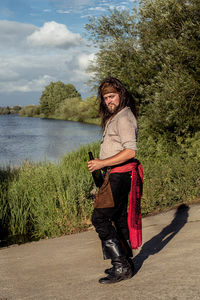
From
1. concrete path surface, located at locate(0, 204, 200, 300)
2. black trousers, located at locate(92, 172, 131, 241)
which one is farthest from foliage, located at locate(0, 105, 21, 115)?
black trousers, located at locate(92, 172, 131, 241)

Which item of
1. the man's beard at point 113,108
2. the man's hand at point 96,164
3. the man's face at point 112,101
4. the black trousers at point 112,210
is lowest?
the black trousers at point 112,210

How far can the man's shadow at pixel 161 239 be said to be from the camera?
377 cm

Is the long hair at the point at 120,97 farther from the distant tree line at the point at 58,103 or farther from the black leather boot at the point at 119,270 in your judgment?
the distant tree line at the point at 58,103

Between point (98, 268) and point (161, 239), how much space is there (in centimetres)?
114

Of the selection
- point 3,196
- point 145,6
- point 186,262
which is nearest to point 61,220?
point 3,196

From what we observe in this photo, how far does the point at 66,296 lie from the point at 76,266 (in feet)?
2.89

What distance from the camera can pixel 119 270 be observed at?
120 inches

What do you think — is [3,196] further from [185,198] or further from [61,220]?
[185,198]

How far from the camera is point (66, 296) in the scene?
298 cm

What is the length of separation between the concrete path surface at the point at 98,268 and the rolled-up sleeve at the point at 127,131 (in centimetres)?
117

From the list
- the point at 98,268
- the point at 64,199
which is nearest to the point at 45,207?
the point at 64,199

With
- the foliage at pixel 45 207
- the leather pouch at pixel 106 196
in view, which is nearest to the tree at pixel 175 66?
the foliage at pixel 45 207

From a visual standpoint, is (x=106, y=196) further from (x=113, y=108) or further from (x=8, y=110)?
(x=8, y=110)

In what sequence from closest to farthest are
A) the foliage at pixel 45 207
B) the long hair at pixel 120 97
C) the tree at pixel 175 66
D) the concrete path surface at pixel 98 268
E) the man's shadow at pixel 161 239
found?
the concrete path surface at pixel 98 268
the long hair at pixel 120 97
the man's shadow at pixel 161 239
the foliage at pixel 45 207
the tree at pixel 175 66
